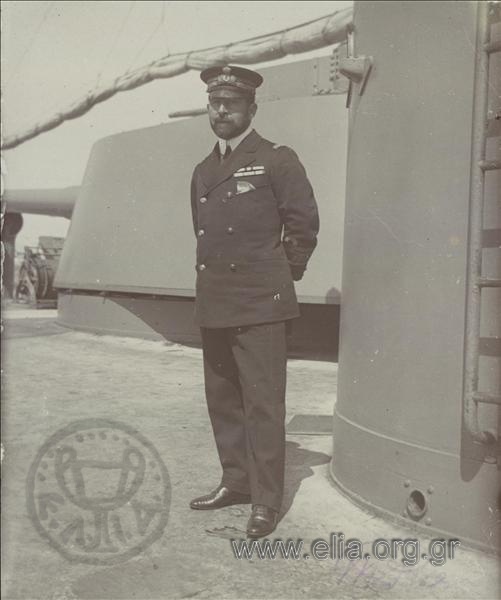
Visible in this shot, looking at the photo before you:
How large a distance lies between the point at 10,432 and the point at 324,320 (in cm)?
518

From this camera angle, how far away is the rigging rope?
31.9ft

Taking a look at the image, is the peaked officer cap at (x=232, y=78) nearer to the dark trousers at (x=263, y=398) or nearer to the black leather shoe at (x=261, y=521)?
the dark trousers at (x=263, y=398)

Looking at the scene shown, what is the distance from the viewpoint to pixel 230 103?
9.19 feet

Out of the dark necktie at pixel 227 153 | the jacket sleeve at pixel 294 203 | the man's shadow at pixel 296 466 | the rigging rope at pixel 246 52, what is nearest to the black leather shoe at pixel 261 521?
the man's shadow at pixel 296 466

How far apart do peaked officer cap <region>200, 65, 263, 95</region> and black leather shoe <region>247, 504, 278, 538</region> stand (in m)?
1.70

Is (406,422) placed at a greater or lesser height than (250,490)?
greater

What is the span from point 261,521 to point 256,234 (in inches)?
45.4

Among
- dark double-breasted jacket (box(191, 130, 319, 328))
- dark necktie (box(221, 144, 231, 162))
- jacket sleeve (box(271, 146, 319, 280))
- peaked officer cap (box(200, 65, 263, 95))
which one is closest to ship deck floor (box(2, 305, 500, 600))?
dark double-breasted jacket (box(191, 130, 319, 328))

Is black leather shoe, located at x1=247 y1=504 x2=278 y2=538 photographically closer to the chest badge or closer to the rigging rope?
the chest badge

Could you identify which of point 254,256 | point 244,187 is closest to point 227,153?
point 244,187

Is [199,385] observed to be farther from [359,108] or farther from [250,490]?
[359,108]

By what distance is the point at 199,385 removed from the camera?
20.2ft

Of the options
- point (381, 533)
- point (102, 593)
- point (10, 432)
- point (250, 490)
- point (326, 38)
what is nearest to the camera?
point (102, 593)

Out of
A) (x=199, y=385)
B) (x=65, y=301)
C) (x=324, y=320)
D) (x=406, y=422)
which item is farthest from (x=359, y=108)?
(x=65, y=301)
